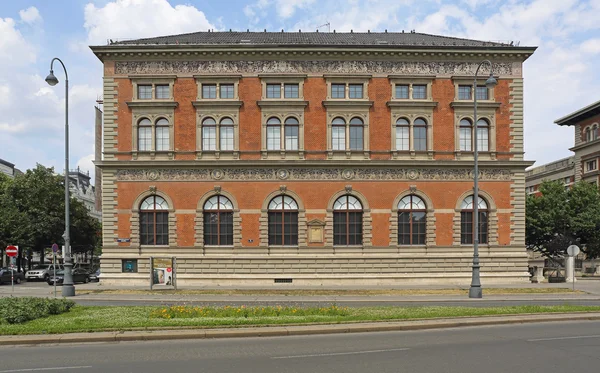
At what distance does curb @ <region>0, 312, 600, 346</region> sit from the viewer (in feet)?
45.9

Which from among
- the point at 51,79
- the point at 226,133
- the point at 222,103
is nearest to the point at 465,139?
the point at 226,133

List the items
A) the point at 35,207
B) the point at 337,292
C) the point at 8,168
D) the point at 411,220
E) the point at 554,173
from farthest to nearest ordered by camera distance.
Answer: the point at 8,168 → the point at 554,173 → the point at 35,207 → the point at 411,220 → the point at 337,292

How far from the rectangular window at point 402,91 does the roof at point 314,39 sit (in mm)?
2862

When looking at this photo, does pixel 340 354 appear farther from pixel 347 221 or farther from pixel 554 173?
pixel 554 173

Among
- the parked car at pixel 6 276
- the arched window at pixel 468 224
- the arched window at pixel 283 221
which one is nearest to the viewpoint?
the arched window at pixel 283 221

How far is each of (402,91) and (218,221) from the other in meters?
16.2

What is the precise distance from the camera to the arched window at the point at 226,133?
3538cm

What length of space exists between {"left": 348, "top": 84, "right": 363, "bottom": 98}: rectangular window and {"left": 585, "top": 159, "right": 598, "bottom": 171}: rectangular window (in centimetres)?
4403

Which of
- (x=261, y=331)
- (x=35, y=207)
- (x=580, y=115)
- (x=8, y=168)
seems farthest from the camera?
(x=8, y=168)

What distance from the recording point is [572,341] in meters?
14.0

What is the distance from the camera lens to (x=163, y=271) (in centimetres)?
3034

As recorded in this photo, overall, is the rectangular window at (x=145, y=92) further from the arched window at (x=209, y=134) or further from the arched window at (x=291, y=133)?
the arched window at (x=291, y=133)

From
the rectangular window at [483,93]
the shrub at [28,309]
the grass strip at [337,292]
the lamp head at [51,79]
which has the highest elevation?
the rectangular window at [483,93]

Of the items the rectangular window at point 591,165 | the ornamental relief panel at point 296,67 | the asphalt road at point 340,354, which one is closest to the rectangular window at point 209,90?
the ornamental relief panel at point 296,67
